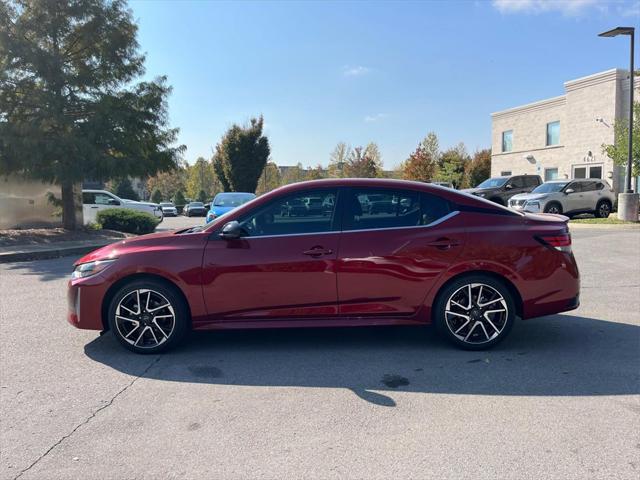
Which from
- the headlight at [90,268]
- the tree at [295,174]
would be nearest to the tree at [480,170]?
the tree at [295,174]

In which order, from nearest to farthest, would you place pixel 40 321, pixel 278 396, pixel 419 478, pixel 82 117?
pixel 419 478
pixel 278 396
pixel 40 321
pixel 82 117

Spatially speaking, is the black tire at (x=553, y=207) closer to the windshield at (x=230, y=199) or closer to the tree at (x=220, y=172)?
A: the windshield at (x=230, y=199)

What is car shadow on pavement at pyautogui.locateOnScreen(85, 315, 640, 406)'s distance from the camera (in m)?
4.14

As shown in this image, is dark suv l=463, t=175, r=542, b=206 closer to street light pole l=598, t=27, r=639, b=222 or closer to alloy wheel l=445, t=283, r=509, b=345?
street light pole l=598, t=27, r=639, b=222

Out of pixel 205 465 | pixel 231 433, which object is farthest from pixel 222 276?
pixel 205 465

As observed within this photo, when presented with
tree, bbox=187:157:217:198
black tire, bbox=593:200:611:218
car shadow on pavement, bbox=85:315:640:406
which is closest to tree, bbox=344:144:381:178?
tree, bbox=187:157:217:198

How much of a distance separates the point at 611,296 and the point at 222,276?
220 inches

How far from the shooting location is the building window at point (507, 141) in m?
37.0

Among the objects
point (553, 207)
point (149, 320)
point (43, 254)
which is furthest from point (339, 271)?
point (553, 207)

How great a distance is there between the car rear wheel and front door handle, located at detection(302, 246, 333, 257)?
2037 centimetres

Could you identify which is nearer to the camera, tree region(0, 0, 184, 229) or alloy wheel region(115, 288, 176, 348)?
alloy wheel region(115, 288, 176, 348)

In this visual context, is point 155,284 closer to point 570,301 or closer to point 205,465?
point 205,465

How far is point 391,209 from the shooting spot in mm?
4961

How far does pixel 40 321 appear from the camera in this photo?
6.23 m
